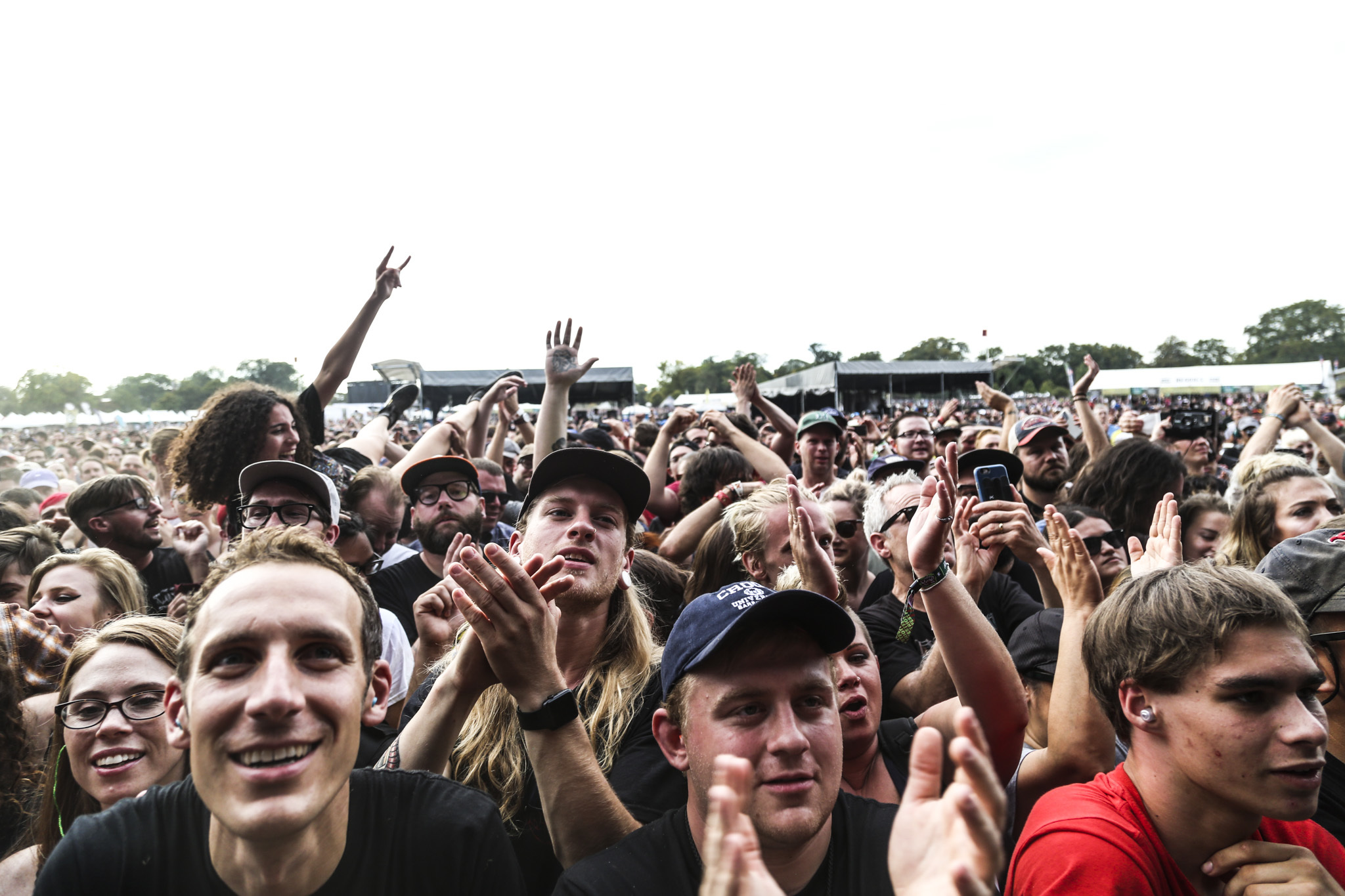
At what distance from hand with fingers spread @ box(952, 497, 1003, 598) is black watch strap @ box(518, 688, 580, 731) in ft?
5.94

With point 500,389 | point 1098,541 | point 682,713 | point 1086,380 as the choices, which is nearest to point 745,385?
point 500,389

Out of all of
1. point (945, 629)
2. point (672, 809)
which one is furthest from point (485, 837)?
point (945, 629)

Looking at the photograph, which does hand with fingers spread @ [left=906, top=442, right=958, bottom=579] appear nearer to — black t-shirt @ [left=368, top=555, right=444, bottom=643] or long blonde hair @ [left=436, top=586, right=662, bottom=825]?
long blonde hair @ [left=436, top=586, right=662, bottom=825]

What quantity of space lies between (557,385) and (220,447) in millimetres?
2168

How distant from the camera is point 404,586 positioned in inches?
164

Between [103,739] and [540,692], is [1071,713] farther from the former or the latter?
[103,739]

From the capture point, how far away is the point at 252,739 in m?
1.48

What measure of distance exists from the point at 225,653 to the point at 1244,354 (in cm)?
14310

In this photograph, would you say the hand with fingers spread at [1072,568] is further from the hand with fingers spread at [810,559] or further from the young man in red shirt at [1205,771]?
the hand with fingers spread at [810,559]

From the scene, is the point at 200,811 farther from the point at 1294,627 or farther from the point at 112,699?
the point at 1294,627

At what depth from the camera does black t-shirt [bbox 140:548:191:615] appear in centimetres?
422

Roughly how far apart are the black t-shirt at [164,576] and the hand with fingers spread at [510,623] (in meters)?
3.24

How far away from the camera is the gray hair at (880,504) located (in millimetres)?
4074

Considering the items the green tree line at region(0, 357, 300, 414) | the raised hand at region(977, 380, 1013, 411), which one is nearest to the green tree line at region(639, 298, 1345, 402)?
the green tree line at region(0, 357, 300, 414)
